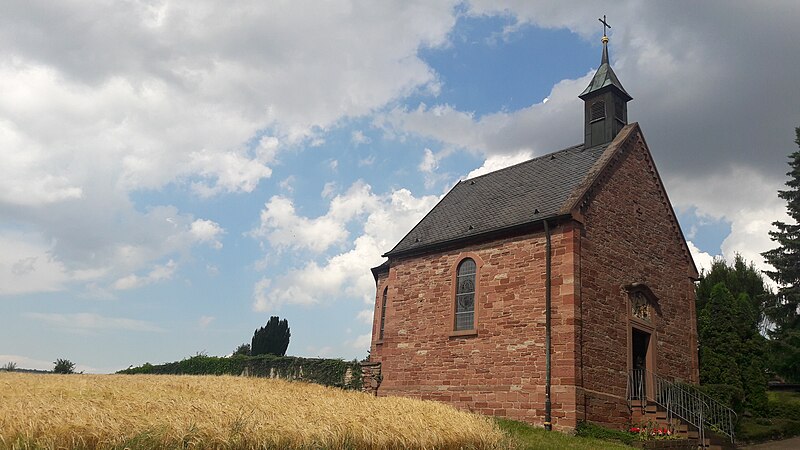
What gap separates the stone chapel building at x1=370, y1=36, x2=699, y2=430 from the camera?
18.1 m

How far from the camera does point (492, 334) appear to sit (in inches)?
771

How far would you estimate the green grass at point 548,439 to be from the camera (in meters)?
14.2

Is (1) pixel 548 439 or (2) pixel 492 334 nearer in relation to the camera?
(1) pixel 548 439

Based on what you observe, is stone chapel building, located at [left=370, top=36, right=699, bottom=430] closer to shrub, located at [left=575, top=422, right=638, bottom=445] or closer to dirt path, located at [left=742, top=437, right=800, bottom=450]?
shrub, located at [left=575, top=422, right=638, bottom=445]

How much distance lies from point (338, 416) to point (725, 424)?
635 inches

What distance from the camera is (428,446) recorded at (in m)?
9.17

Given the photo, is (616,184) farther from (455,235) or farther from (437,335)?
(437,335)

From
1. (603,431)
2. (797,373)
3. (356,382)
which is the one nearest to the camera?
(603,431)

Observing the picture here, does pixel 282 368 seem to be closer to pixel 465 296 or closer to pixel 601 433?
pixel 465 296

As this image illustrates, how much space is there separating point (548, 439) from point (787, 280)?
31.5m

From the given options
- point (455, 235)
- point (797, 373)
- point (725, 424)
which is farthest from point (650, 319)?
point (797, 373)

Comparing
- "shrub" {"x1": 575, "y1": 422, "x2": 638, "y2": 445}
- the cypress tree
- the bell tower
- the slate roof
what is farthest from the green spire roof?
"shrub" {"x1": 575, "y1": 422, "x2": 638, "y2": 445}

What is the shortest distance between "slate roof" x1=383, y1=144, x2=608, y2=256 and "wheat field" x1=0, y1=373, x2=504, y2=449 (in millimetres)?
10374

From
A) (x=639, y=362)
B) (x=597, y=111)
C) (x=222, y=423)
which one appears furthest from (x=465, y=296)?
(x=222, y=423)
